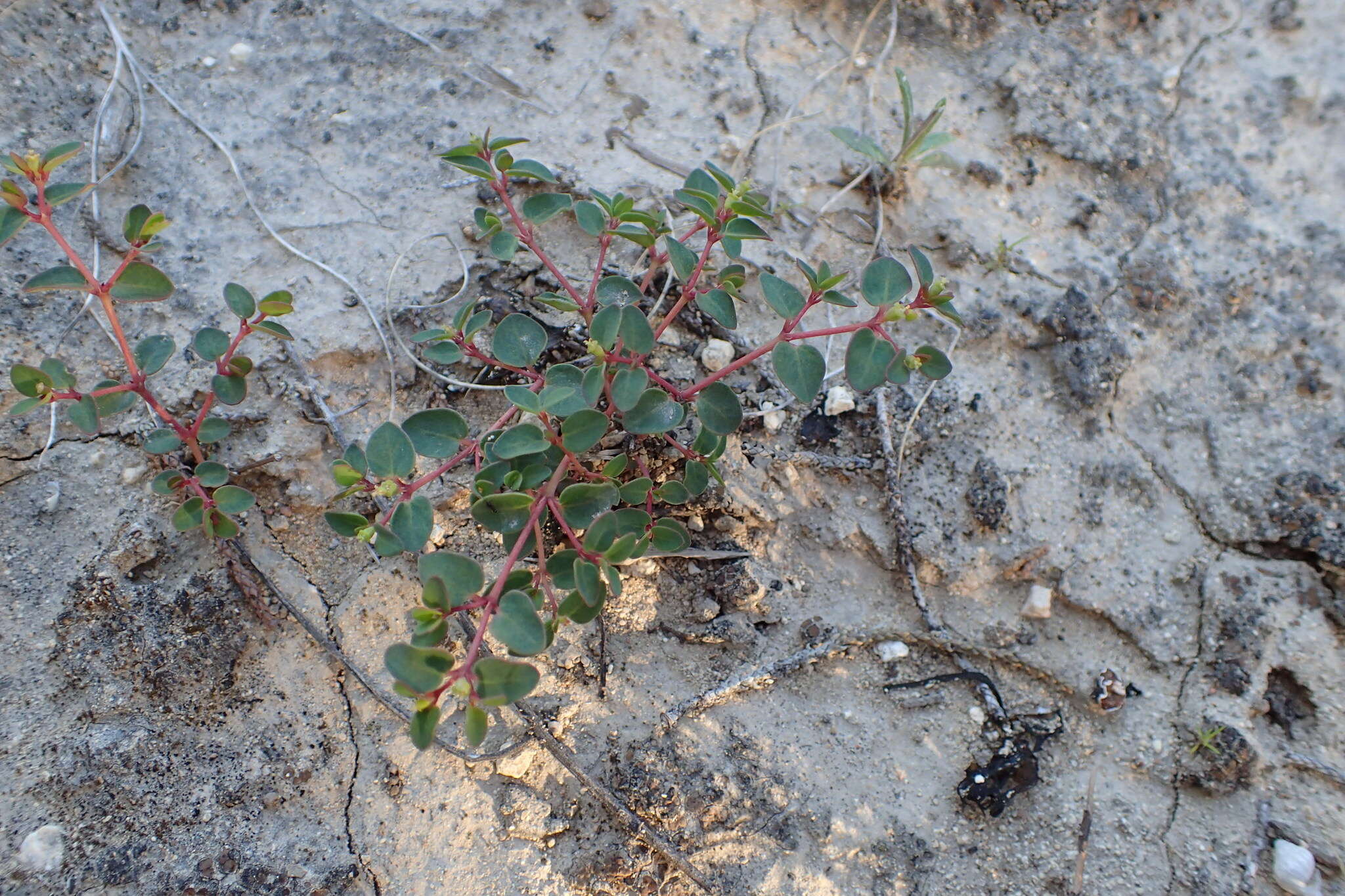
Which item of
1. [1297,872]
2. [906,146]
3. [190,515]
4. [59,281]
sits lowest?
[190,515]

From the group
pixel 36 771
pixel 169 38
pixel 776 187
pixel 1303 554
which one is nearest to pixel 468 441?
pixel 36 771

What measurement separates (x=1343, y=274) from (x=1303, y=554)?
1070mm

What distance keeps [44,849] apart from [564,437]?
139cm

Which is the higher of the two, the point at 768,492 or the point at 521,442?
the point at 521,442

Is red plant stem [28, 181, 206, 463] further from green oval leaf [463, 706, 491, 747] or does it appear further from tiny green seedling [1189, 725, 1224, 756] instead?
tiny green seedling [1189, 725, 1224, 756]

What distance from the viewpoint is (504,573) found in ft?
5.43

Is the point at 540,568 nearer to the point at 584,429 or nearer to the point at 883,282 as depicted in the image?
the point at 584,429

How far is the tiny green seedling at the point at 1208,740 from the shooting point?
7.12ft

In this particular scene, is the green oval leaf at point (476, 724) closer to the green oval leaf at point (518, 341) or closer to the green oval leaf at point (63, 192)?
the green oval leaf at point (518, 341)

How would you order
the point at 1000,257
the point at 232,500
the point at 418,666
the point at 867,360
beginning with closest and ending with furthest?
the point at 418,666 → the point at 867,360 → the point at 232,500 → the point at 1000,257

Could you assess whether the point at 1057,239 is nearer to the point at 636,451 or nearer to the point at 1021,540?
the point at 1021,540

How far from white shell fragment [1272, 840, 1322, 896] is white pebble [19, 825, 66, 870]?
279 centimetres

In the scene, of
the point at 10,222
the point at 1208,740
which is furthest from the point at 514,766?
the point at 1208,740

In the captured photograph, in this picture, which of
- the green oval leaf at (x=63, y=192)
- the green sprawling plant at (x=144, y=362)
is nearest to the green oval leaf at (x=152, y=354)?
the green sprawling plant at (x=144, y=362)
